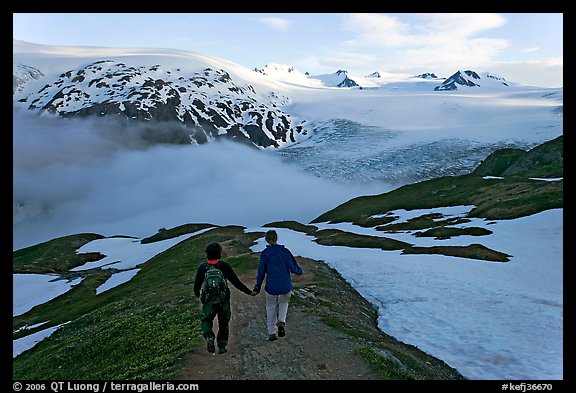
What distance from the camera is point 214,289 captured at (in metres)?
13.8

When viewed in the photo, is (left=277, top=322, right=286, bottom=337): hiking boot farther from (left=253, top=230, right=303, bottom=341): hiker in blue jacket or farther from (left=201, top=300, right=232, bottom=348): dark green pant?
(left=201, top=300, right=232, bottom=348): dark green pant

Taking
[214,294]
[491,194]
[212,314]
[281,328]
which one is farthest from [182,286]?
[491,194]

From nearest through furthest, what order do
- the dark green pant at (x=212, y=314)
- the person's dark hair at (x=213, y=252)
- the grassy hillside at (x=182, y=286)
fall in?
the dark green pant at (x=212, y=314), the person's dark hair at (x=213, y=252), the grassy hillside at (x=182, y=286)

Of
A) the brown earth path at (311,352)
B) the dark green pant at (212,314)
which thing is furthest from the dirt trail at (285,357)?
the dark green pant at (212,314)

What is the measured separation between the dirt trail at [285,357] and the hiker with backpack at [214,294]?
864 millimetres

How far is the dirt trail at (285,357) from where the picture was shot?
13.1 meters

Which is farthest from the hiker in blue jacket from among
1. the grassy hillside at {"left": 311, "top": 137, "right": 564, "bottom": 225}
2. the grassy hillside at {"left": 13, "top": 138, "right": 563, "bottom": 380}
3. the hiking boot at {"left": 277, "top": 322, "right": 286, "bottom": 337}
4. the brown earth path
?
the grassy hillside at {"left": 311, "top": 137, "right": 564, "bottom": 225}

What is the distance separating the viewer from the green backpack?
1375 centimetres

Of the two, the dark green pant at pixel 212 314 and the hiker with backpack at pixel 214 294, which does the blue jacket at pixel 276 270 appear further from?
the dark green pant at pixel 212 314

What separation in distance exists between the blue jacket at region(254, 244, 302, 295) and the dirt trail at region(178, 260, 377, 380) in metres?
2.35
